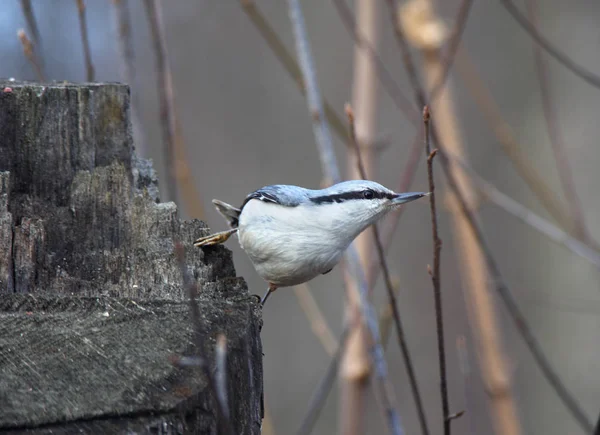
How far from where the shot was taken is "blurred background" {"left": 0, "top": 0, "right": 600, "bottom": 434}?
20.2 ft

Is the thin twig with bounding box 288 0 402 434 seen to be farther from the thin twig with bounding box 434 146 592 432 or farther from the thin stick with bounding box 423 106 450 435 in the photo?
the thin stick with bounding box 423 106 450 435

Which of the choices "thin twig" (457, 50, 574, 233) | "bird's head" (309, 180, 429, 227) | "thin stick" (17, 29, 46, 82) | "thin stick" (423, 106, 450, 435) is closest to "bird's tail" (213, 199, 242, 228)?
"bird's head" (309, 180, 429, 227)

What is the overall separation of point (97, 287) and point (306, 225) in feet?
2.66

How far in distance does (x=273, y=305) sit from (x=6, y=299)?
5362 millimetres

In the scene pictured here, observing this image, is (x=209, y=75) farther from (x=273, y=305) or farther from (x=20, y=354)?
(x=20, y=354)

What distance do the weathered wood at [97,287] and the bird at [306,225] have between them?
0.45 metres

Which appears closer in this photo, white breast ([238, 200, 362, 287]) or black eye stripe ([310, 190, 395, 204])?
white breast ([238, 200, 362, 287])

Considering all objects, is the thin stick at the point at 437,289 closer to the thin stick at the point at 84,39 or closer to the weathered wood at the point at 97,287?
the weathered wood at the point at 97,287

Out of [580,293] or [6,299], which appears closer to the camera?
[6,299]

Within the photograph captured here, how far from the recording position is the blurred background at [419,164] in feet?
20.2

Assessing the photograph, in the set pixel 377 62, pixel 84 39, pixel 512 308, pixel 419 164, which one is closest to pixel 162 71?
pixel 84 39

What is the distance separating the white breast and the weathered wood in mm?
447

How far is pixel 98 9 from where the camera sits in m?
5.52

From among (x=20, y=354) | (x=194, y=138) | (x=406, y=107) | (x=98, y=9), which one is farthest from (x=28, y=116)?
(x=194, y=138)
